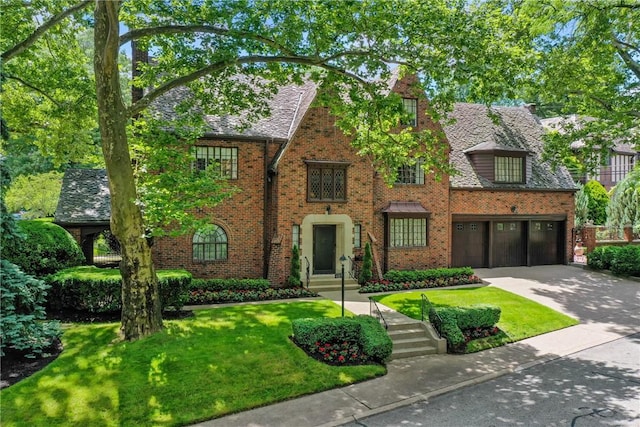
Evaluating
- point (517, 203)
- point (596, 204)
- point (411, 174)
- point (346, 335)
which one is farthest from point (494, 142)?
point (346, 335)

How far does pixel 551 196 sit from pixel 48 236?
23.9 meters

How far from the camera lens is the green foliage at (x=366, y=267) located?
58.7 ft

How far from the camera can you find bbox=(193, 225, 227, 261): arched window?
1700 cm

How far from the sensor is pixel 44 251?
40.3 feet

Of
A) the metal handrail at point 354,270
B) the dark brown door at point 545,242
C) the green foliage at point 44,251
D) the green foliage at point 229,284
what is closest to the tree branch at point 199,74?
the green foliage at point 44,251

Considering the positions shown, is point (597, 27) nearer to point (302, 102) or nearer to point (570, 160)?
point (570, 160)

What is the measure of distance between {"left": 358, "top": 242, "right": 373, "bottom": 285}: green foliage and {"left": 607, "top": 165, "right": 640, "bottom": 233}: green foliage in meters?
18.1

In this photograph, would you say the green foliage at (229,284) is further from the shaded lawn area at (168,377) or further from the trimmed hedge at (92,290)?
the shaded lawn area at (168,377)

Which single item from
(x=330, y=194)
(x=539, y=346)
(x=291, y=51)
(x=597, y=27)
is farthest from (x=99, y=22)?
(x=597, y=27)

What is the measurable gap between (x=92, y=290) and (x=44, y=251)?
2.07 m

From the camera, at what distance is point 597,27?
13.8 meters

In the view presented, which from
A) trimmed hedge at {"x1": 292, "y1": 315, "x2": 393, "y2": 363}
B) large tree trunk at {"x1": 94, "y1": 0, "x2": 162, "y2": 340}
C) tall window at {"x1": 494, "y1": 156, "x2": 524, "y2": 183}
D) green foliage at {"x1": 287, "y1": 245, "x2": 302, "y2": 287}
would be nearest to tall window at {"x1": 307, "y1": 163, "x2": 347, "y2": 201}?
green foliage at {"x1": 287, "y1": 245, "x2": 302, "y2": 287}

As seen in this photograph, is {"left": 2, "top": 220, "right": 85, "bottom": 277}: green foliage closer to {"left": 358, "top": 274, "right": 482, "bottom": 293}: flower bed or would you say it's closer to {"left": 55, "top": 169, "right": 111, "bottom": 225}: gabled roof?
{"left": 55, "top": 169, "right": 111, "bottom": 225}: gabled roof

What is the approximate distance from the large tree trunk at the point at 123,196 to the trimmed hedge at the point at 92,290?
1.86 m
